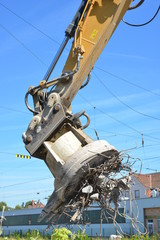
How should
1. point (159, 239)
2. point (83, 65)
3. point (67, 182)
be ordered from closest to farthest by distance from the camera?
point (67, 182) → point (83, 65) → point (159, 239)

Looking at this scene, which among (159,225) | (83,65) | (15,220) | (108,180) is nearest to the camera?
(108,180)

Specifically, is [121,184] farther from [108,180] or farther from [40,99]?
[40,99]

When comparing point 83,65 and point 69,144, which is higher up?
point 83,65

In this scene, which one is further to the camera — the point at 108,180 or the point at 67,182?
the point at 108,180

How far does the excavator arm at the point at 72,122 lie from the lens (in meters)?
5.61

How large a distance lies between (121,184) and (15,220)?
4502 cm

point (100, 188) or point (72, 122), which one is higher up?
point (72, 122)

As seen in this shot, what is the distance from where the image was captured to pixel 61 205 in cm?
582

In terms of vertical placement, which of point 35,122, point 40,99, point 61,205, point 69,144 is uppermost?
point 40,99

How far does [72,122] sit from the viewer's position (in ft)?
20.5

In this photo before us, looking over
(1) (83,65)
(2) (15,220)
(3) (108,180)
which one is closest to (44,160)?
(3) (108,180)

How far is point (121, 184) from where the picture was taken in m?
6.02

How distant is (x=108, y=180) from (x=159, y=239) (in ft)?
18.6

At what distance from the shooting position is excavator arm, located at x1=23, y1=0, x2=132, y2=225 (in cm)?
561
